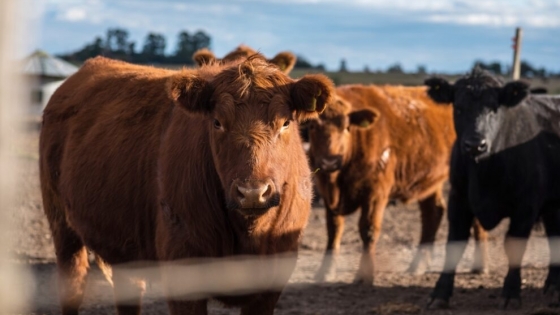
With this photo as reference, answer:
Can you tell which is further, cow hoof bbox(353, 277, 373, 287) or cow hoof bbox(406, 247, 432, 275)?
cow hoof bbox(406, 247, 432, 275)

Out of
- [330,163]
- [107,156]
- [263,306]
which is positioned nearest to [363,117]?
[330,163]

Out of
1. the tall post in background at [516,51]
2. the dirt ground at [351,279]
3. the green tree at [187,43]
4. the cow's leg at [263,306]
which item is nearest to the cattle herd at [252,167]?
the cow's leg at [263,306]

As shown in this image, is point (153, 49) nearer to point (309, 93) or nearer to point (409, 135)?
point (409, 135)

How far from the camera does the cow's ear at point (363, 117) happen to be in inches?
320

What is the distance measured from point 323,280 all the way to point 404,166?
1.78 metres

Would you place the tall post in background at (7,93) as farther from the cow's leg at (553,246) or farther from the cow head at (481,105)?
the cow's leg at (553,246)

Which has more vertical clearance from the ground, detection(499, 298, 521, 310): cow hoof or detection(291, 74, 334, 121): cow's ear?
detection(291, 74, 334, 121): cow's ear

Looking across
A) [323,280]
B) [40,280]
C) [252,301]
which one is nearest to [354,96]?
[323,280]

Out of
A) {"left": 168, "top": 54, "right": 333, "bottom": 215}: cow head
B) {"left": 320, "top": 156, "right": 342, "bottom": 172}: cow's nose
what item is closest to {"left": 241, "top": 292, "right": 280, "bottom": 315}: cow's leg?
{"left": 168, "top": 54, "right": 333, "bottom": 215}: cow head

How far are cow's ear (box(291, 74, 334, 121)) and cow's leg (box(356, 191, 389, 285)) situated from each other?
3961 millimetres

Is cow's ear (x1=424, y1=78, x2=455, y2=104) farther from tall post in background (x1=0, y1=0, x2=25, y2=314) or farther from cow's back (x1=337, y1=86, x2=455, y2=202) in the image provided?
tall post in background (x1=0, y1=0, x2=25, y2=314)

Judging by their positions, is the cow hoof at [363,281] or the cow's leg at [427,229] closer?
the cow hoof at [363,281]

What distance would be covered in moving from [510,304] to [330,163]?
216 cm

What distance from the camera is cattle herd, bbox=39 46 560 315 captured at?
3.81 m
